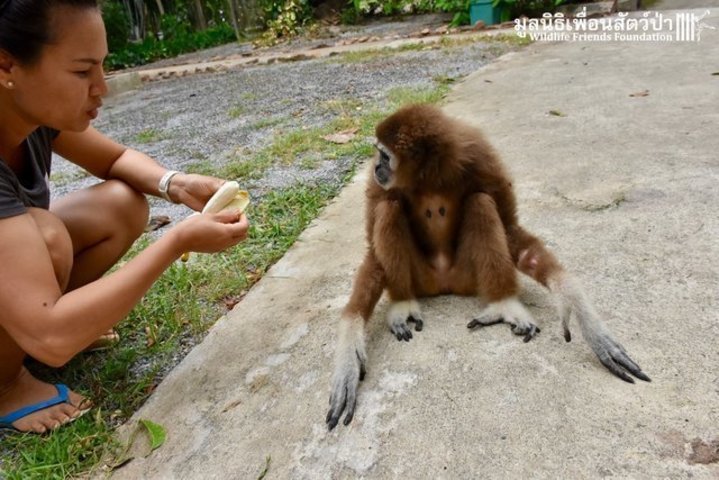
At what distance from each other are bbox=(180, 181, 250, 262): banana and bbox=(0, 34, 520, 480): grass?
1.93 ft

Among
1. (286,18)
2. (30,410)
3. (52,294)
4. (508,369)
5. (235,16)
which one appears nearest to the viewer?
(52,294)

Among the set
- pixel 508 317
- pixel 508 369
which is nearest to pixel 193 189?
pixel 508 317

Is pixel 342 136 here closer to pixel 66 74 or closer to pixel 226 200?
pixel 226 200

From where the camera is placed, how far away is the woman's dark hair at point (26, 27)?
1.95 meters

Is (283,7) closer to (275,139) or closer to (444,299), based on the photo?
(275,139)

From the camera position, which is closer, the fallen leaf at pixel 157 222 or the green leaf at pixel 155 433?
the green leaf at pixel 155 433

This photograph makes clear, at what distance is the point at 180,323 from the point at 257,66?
395 inches

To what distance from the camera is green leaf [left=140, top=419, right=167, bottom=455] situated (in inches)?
89.4

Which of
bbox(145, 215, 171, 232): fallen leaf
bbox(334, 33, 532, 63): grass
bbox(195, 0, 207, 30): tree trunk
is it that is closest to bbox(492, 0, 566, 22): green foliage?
bbox(334, 33, 532, 63): grass

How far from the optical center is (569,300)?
7.72ft

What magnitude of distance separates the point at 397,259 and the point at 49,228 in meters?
1.53

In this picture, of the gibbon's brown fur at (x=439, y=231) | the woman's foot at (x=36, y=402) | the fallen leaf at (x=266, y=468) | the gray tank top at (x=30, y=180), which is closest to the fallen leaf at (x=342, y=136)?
the gibbon's brown fur at (x=439, y=231)

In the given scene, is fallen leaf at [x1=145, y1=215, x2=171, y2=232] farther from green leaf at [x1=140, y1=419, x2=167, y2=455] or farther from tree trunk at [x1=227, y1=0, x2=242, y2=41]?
tree trunk at [x1=227, y1=0, x2=242, y2=41]

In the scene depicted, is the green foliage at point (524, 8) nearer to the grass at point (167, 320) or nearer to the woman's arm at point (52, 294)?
the grass at point (167, 320)
